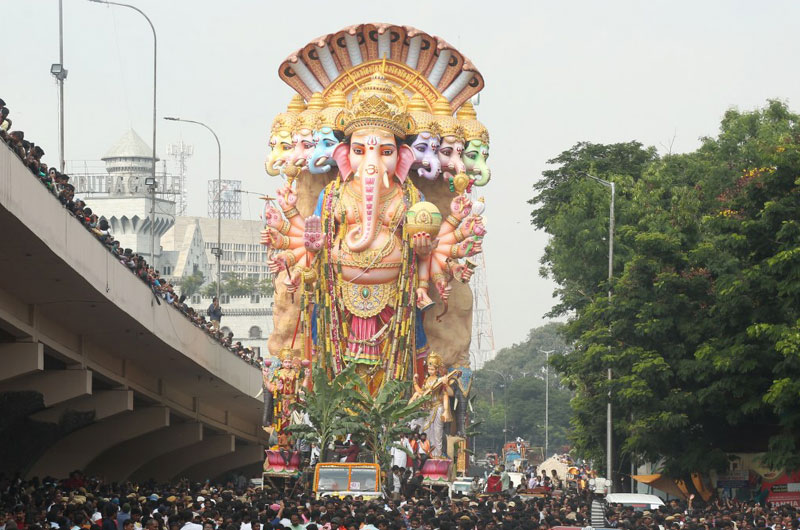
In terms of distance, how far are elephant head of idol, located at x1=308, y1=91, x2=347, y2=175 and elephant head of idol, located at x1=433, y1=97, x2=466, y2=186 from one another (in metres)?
2.91

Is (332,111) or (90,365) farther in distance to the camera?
(332,111)

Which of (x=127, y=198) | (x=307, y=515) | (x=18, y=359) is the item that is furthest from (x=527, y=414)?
(x=307, y=515)

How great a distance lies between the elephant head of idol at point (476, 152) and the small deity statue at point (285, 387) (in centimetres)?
734

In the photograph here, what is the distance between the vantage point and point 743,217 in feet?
118

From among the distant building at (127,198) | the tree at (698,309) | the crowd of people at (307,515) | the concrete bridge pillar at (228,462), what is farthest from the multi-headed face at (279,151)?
the distant building at (127,198)

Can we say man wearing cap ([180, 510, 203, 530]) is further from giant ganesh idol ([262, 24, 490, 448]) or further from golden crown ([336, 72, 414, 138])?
golden crown ([336, 72, 414, 138])

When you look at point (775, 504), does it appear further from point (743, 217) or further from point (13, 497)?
point (13, 497)

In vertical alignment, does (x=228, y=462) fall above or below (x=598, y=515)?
below

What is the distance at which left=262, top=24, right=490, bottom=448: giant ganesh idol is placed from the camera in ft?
144

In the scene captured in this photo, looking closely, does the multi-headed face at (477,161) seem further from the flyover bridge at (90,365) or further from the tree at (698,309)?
the flyover bridge at (90,365)

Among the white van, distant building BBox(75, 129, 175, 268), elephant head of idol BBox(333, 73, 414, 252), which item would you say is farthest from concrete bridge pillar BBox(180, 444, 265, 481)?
distant building BBox(75, 129, 175, 268)

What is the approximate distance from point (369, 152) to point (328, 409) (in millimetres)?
7510

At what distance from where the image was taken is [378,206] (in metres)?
43.9

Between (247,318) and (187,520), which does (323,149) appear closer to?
(187,520)
